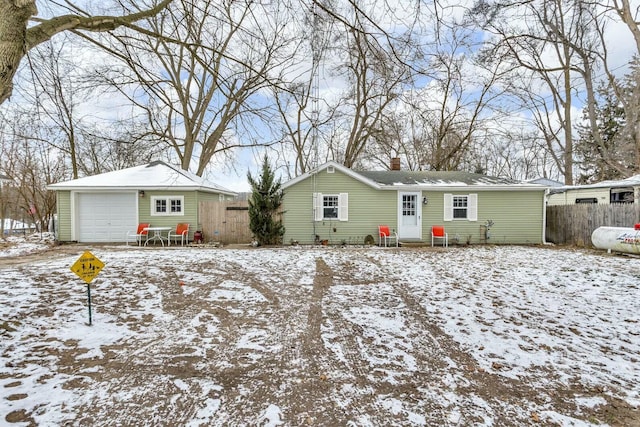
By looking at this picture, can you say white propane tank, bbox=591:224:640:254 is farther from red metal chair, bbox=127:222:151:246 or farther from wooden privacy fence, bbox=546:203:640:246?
red metal chair, bbox=127:222:151:246

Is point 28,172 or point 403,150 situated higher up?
point 403,150

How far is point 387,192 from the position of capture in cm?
1380

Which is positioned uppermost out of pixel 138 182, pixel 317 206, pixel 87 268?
pixel 138 182

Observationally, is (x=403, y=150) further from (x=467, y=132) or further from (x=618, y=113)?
(x=618, y=113)

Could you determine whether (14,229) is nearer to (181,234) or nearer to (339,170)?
(181,234)

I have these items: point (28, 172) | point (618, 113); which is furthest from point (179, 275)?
point (618, 113)

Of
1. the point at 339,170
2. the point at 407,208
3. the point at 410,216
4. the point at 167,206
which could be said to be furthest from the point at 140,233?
the point at 410,216

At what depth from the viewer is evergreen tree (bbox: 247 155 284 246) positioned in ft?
41.6

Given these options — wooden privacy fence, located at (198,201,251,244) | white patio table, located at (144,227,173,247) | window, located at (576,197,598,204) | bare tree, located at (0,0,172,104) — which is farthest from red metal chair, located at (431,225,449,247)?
bare tree, located at (0,0,172,104)

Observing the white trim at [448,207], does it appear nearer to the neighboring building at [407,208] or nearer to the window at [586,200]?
the neighboring building at [407,208]

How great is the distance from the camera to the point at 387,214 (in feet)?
45.4

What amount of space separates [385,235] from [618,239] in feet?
24.8

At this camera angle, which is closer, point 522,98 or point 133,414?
point 133,414

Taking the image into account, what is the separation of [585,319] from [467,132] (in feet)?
62.9
